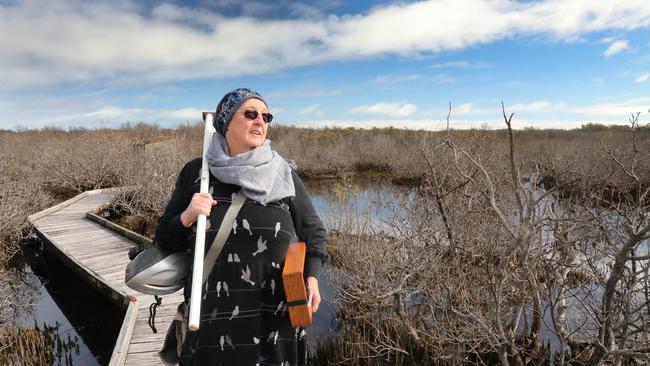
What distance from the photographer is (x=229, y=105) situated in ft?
6.82

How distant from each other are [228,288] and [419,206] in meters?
5.79

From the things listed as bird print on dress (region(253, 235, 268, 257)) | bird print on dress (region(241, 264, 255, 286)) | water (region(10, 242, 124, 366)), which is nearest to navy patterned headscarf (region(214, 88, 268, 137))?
bird print on dress (region(253, 235, 268, 257))

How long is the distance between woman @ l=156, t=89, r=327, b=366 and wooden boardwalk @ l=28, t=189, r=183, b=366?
291 centimetres

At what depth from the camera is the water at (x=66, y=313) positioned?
6.70 m

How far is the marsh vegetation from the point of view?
3436mm

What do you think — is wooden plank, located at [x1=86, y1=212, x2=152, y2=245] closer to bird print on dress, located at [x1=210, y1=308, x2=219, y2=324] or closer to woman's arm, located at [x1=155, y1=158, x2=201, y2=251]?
woman's arm, located at [x1=155, y1=158, x2=201, y2=251]

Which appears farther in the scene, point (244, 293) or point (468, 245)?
point (468, 245)

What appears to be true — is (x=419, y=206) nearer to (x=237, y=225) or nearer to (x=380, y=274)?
(x=380, y=274)

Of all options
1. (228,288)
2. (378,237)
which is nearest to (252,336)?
(228,288)

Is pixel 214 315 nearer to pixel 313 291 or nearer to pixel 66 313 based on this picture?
pixel 313 291

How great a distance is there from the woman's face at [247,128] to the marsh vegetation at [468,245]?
4.55ft

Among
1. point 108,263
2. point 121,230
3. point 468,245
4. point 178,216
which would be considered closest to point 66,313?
point 108,263

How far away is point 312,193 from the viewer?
66.0ft

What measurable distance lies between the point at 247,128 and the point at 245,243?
545 mm
